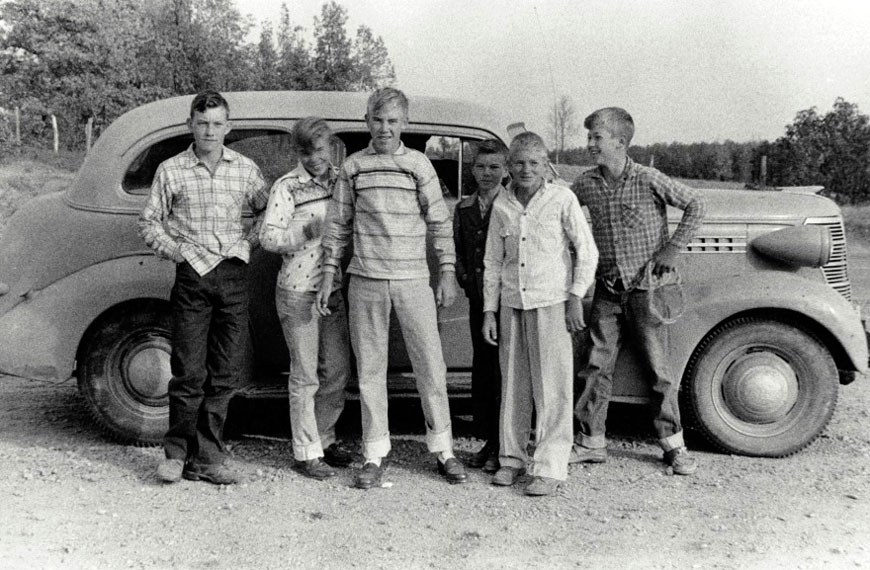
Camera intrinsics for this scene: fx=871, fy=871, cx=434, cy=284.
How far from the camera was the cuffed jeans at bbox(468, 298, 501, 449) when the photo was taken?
4.53 meters

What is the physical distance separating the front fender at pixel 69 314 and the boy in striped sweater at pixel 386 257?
1155 mm

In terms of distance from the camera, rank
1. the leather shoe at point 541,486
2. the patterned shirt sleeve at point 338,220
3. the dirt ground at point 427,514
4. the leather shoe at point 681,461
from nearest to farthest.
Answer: the dirt ground at point 427,514
the leather shoe at point 541,486
the patterned shirt sleeve at point 338,220
the leather shoe at point 681,461

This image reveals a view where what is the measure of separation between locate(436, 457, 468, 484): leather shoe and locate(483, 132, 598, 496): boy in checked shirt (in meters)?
0.18

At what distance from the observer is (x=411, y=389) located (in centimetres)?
494

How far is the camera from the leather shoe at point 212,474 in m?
4.39

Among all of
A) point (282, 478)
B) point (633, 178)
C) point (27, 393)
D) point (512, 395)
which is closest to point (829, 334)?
point (633, 178)

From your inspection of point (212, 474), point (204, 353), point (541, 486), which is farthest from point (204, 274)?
point (541, 486)

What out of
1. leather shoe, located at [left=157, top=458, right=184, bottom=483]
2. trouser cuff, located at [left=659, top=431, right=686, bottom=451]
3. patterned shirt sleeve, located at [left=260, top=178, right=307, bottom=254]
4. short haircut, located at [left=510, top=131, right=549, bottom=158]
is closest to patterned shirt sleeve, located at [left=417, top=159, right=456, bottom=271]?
short haircut, located at [left=510, top=131, right=549, bottom=158]

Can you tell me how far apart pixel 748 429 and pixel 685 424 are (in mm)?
334

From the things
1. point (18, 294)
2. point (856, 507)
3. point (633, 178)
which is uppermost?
point (633, 178)

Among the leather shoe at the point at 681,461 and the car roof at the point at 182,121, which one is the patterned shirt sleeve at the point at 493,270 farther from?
the leather shoe at the point at 681,461

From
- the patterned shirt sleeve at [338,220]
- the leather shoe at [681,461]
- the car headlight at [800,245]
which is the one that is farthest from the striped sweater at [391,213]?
the car headlight at [800,245]

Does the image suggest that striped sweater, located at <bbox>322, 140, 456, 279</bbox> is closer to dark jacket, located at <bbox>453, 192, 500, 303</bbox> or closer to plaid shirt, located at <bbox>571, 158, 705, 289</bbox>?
dark jacket, located at <bbox>453, 192, 500, 303</bbox>

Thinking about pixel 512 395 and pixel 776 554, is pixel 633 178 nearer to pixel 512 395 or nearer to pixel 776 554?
pixel 512 395
